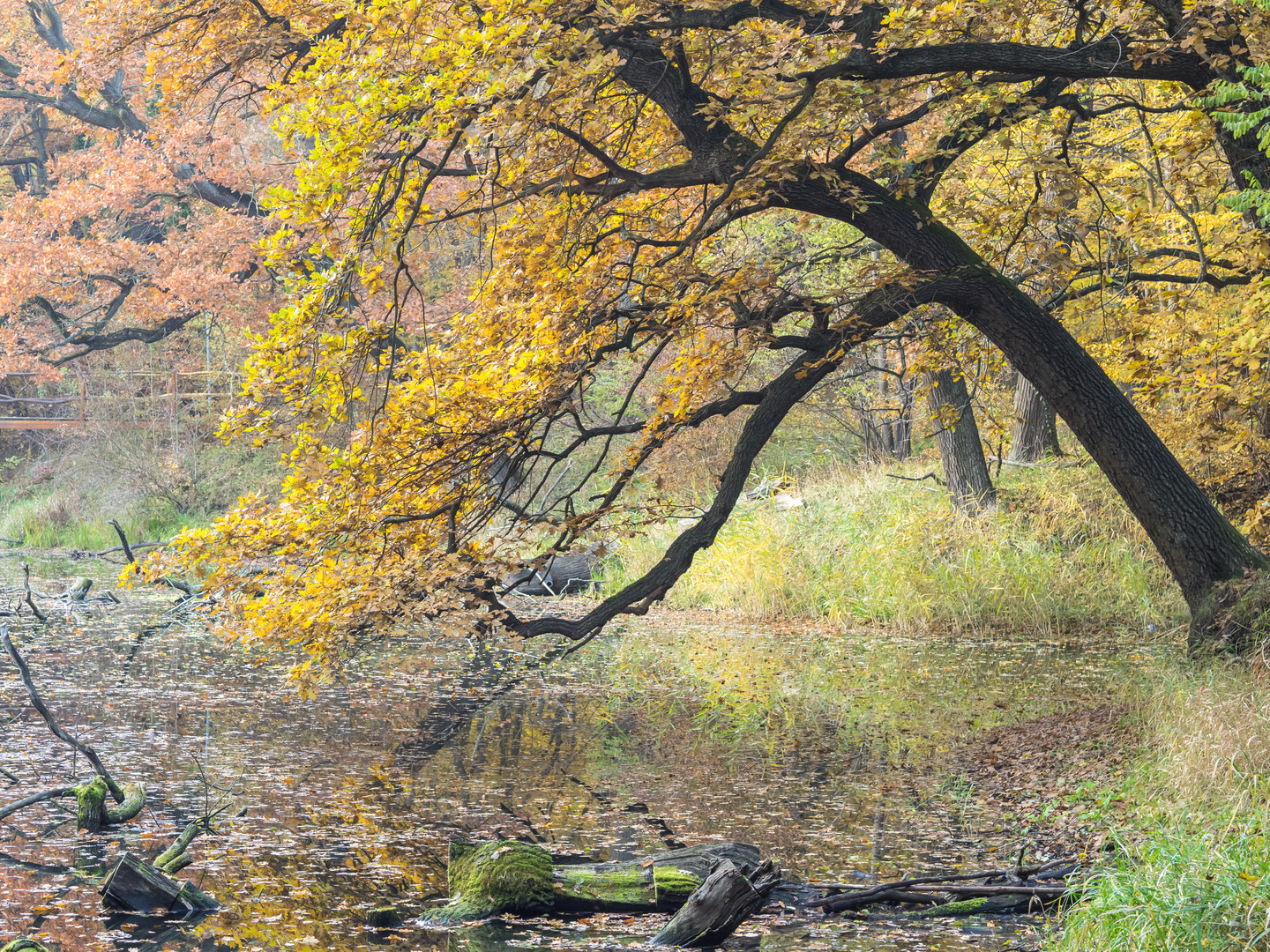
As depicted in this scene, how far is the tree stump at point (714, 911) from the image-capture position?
455 cm

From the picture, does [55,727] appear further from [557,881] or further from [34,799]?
[557,881]

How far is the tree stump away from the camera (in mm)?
4547

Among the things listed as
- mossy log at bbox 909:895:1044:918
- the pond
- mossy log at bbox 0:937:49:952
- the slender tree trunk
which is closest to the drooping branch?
the slender tree trunk

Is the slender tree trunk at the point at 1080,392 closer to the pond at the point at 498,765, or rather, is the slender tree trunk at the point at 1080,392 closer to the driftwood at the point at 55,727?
the pond at the point at 498,765

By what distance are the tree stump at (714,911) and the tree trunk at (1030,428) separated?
39.8 feet

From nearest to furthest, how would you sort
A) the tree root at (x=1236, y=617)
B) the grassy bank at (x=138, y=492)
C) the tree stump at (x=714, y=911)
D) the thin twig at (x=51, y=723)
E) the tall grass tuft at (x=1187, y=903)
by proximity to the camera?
the tall grass tuft at (x=1187, y=903) < the tree stump at (x=714, y=911) < the thin twig at (x=51, y=723) < the tree root at (x=1236, y=617) < the grassy bank at (x=138, y=492)

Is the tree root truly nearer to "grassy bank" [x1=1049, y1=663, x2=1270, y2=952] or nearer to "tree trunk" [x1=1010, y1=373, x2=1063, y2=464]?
"grassy bank" [x1=1049, y1=663, x2=1270, y2=952]

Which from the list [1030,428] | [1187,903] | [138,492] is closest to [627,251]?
[1187,903]


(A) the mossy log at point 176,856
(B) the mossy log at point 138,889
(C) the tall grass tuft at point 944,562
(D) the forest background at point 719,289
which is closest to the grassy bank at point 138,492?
(C) the tall grass tuft at point 944,562

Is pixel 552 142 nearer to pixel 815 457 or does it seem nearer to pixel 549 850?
pixel 549 850

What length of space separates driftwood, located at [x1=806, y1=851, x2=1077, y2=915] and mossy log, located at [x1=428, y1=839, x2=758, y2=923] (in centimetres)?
46

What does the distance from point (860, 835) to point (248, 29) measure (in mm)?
7704

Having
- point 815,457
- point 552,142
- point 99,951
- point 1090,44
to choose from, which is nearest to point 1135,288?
point 1090,44

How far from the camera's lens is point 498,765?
7.47m
